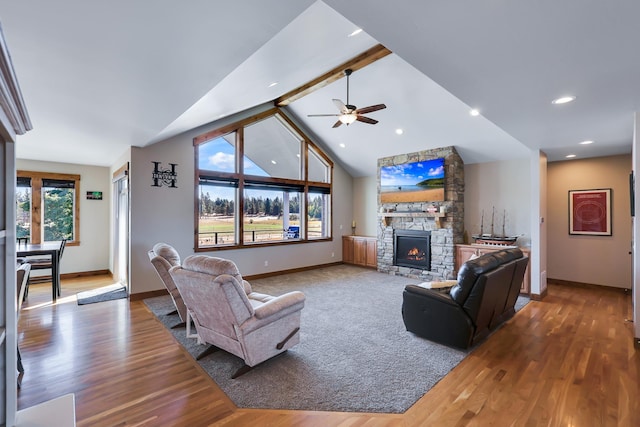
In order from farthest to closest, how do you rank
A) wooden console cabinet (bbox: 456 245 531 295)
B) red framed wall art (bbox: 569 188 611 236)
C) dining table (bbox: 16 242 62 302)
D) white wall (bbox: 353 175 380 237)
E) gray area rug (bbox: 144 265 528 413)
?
white wall (bbox: 353 175 380 237) → red framed wall art (bbox: 569 188 611 236) → wooden console cabinet (bbox: 456 245 531 295) → dining table (bbox: 16 242 62 302) → gray area rug (bbox: 144 265 528 413)

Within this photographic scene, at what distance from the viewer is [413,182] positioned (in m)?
7.09

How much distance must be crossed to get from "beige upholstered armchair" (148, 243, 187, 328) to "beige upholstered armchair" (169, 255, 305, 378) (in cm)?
62

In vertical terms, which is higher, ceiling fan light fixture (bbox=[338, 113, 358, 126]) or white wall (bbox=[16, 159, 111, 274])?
ceiling fan light fixture (bbox=[338, 113, 358, 126])

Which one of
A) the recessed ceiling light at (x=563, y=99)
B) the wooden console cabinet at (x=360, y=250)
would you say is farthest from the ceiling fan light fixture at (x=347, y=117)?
the wooden console cabinet at (x=360, y=250)

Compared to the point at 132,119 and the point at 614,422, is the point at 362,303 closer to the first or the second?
the point at 614,422

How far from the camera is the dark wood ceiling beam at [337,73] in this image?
461 cm

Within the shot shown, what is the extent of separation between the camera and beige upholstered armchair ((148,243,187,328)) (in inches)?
136

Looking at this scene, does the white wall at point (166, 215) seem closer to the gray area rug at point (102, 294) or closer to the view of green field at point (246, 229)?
the view of green field at point (246, 229)

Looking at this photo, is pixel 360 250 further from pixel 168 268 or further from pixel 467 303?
pixel 168 268

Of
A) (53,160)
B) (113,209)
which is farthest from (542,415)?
→ (53,160)

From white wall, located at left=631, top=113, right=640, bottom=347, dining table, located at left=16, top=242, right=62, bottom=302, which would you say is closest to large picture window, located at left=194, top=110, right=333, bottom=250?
dining table, located at left=16, top=242, right=62, bottom=302

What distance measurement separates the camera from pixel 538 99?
2.91 metres

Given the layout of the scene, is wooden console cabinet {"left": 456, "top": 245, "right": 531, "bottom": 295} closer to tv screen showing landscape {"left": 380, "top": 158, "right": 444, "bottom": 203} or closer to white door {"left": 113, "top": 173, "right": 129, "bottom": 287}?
tv screen showing landscape {"left": 380, "top": 158, "right": 444, "bottom": 203}

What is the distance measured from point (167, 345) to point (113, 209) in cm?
467
